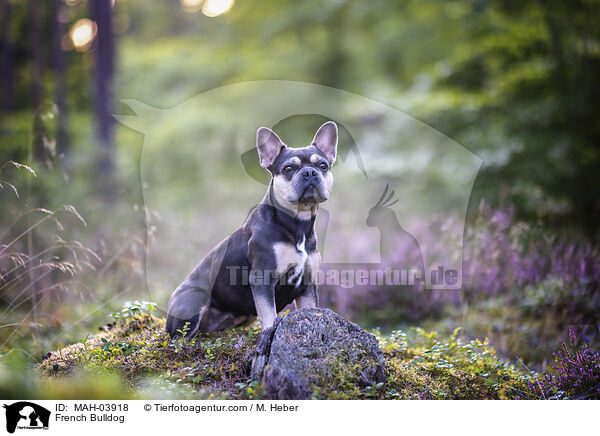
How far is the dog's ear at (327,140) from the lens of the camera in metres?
3.79

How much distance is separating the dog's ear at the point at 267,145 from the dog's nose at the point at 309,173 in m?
0.40

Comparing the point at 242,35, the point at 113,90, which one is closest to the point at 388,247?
the point at 113,90

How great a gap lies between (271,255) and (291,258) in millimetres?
150

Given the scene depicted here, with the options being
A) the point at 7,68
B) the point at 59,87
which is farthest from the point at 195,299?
the point at 7,68

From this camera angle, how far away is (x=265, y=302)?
350cm

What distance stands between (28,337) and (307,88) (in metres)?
8.69

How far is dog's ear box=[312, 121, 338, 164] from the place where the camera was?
3789mm

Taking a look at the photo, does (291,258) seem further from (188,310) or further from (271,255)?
(188,310)

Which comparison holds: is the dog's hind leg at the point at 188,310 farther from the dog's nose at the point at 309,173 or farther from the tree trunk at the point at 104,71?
the tree trunk at the point at 104,71

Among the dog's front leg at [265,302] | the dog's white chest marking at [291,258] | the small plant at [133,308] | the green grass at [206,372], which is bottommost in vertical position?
the green grass at [206,372]

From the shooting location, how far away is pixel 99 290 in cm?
616

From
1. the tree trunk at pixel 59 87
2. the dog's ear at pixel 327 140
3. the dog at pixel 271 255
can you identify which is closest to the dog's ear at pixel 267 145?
the dog at pixel 271 255

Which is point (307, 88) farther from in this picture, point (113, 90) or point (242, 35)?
point (113, 90)

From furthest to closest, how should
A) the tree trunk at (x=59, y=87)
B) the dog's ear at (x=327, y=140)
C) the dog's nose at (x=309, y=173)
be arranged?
the tree trunk at (x=59, y=87) < the dog's ear at (x=327, y=140) < the dog's nose at (x=309, y=173)
